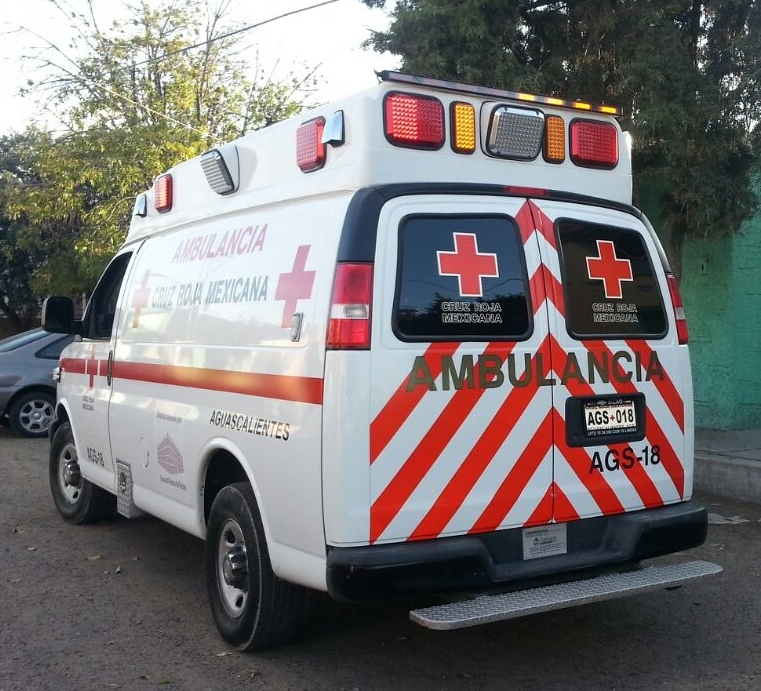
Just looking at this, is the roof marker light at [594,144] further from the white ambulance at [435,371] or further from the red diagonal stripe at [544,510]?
the red diagonal stripe at [544,510]

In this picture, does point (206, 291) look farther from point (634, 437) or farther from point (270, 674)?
point (634, 437)

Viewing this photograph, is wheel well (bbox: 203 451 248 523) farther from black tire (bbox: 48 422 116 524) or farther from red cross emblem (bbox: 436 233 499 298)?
black tire (bbox: 48 422 116 524)

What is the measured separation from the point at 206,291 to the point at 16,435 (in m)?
8.26

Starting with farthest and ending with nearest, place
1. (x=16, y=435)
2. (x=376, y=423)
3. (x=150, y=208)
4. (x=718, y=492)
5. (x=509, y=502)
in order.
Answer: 1. (x=16, y=435)
2. (x=718, y=492)
3. (x=150, y=208)
4. (x=509, y=502)
5. (x=376, y=423)

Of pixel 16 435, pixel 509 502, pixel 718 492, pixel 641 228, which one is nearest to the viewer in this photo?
pixel 509 502

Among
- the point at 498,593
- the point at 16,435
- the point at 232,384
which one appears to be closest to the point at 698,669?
the point at 498,593

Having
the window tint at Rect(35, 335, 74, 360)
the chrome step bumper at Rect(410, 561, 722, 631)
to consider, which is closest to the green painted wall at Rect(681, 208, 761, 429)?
the chrome step bumper at Rect(410, 561, 722, 631)

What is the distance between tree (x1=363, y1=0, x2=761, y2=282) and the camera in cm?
888

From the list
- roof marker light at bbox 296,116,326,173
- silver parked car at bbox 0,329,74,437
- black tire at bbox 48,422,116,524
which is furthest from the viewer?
silver parked car at bbox 0,329,74,437

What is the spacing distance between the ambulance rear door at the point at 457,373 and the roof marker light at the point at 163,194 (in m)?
2.42

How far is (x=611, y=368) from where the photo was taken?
443 cm

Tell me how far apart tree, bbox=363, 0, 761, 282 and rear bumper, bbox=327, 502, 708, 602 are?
17.1ft

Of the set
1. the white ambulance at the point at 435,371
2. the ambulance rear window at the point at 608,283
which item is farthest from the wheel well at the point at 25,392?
the ambulance rear window at the point at 608,283

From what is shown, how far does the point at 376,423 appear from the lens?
12.7 ft
